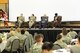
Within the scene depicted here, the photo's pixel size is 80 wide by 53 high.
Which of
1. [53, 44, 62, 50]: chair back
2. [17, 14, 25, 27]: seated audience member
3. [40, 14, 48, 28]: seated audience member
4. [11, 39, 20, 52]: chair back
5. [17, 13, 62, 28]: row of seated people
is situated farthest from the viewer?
[17, 14, 25, 27]: seated audience member

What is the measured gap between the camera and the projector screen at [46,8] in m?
20.8

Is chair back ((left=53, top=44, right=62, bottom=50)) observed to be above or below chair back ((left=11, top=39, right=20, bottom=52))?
above

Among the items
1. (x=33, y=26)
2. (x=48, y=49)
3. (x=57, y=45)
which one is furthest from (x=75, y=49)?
(x=33, y=26)

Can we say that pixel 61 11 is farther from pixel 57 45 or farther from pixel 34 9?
pixel 57 45

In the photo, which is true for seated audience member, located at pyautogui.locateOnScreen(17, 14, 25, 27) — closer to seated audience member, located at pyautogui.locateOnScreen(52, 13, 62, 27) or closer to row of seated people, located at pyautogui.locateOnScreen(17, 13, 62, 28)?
row of seated people, located at pyautogui.locateOnScreen(17, 13, 62, 28)

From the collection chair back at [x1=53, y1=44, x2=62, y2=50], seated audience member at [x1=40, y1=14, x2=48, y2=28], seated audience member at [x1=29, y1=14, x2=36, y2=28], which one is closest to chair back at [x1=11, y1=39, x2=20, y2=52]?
chair back at [x1=53, y1=44, x2=62, y2=50]

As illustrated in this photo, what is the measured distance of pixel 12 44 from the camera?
9828 millimetres

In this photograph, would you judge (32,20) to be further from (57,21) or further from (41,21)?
(57,21)

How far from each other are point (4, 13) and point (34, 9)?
89.1 inches

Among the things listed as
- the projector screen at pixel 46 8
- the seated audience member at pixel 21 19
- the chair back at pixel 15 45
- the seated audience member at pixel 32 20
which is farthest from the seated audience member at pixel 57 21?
the chair back at pixel 15 45

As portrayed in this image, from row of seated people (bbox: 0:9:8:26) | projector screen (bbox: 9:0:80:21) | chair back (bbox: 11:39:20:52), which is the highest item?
projector screen (bbox: 9:0:80:21)

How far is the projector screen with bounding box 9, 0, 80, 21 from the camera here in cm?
2080

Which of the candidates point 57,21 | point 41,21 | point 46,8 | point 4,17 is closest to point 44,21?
point 41,21

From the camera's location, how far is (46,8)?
70.0ft
